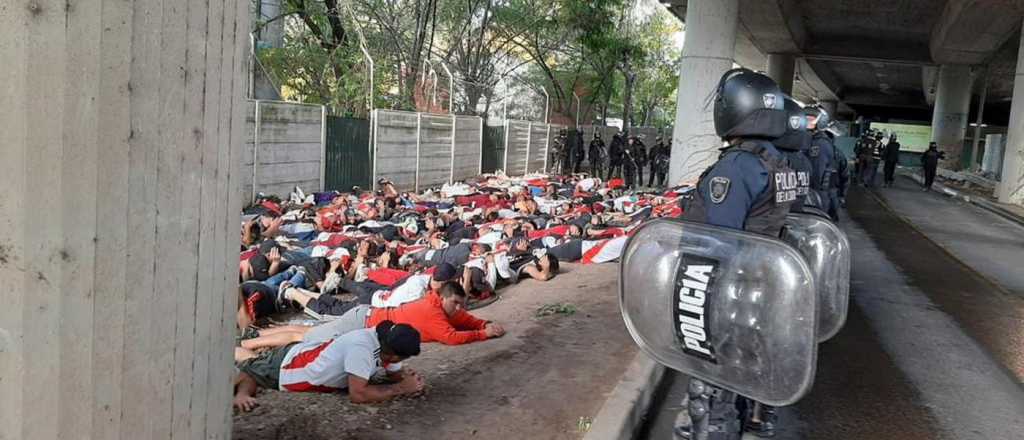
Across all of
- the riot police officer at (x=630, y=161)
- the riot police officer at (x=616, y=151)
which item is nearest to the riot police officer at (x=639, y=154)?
the riot police officer at (x=630, y=161)

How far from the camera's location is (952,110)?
32.2m

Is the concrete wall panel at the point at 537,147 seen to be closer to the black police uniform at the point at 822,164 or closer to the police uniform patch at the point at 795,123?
the black police uniform at the point at 822,164

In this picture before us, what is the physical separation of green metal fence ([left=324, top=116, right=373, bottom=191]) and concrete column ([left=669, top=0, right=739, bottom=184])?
23.2ft

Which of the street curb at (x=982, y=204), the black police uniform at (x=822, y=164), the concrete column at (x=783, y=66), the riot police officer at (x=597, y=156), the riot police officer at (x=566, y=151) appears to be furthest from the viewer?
the concrete column at (x=783, y=66)

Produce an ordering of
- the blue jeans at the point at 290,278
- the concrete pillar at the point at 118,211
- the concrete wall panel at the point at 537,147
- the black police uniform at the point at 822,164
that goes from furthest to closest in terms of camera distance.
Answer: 1. the concrete wall panel at the point at 537,147
2. the black police uniform at the point at 822,164
3. the blue jeans at the point at 290,278
4. the concrete pillar at the point at 118,211

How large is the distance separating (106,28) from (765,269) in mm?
2137

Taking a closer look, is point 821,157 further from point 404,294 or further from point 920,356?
point 404,294

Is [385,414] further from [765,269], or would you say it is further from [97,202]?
[97,202]

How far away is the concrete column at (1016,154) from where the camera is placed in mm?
19016

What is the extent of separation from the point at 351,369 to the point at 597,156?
20.2 meters

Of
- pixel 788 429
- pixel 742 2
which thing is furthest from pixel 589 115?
pixel 788 429

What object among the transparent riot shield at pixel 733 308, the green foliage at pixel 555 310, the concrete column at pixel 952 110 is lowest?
the green foliage at pixel 555 310

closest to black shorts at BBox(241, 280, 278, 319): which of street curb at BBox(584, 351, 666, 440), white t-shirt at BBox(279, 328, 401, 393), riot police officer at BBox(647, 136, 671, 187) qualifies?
white t-shirt at BBox(279, 328, 401, 393)

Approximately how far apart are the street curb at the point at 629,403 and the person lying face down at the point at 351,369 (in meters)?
0.99
